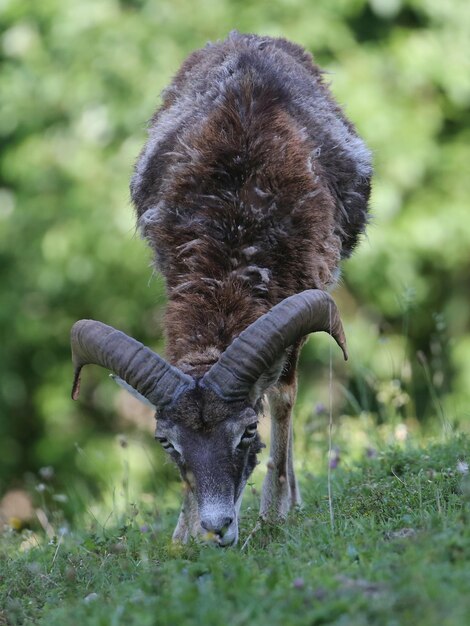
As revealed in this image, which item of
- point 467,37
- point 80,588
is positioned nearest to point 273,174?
point 80,588

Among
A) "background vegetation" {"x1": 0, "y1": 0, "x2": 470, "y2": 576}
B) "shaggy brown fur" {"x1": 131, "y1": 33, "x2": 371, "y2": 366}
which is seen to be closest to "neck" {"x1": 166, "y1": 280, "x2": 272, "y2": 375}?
"shaggy brown fur" {"x1": 131, "y1": 33, "x2": 371, "y2": 366}

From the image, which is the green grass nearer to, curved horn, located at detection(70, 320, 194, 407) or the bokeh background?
curved horn, located at detection(70, 320, 194, 407)

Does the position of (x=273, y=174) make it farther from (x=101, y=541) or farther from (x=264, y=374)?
(x=101, y=541)

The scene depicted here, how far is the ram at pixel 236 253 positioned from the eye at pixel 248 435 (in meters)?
0.01

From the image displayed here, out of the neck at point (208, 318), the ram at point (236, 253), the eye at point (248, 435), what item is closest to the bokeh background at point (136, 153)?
the ram at point (236, 253)

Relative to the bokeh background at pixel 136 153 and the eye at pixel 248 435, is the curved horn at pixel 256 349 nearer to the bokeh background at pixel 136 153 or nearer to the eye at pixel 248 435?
the eye at pixel 248 435

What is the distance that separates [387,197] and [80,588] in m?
8.17

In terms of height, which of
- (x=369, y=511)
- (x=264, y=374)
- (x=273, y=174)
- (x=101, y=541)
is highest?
(x=273, y=174)

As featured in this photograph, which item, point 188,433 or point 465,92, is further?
point 465,92

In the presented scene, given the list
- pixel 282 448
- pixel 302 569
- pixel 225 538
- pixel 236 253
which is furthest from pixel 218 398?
pixel 282 448

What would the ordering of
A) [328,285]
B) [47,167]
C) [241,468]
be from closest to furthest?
[241,468] → [328,285] → [47,167]

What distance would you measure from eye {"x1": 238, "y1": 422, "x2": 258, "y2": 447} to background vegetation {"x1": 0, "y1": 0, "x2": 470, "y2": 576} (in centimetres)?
634

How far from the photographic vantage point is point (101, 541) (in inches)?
249

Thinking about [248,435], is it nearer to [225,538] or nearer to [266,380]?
[266,380]
